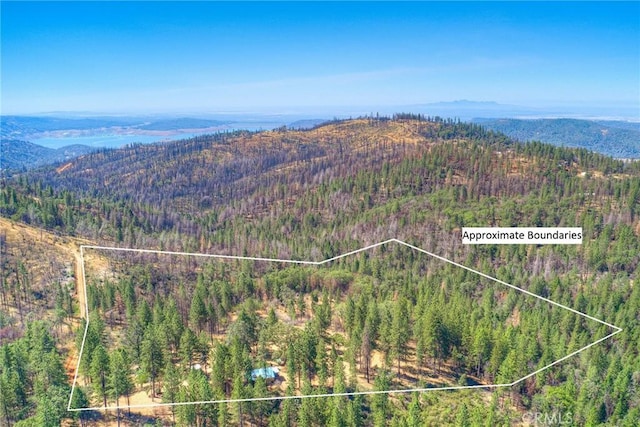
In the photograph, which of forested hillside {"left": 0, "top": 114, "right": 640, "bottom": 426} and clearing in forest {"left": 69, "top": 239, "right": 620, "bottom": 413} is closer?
clearing in forest {"left": 69, "top": 239, "right": 620, "bottom": 413}

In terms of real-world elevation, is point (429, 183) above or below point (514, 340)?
above

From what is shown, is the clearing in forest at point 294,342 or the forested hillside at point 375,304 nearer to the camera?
the clearing in forest at point 294,342

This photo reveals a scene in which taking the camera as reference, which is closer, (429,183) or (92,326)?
(92,326)

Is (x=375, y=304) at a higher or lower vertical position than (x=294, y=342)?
higher

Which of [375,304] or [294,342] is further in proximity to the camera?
[375,304]

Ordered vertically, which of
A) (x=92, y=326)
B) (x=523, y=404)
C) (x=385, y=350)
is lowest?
(x=523, y=404)

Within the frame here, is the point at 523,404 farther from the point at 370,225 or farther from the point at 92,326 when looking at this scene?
the point at 370,225

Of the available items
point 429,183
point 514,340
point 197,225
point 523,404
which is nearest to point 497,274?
point 514,340

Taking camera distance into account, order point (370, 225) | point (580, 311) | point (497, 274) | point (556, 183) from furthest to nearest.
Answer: point (556, 183) < point (370, 225) < point (497, 274) < point (580, 311)
